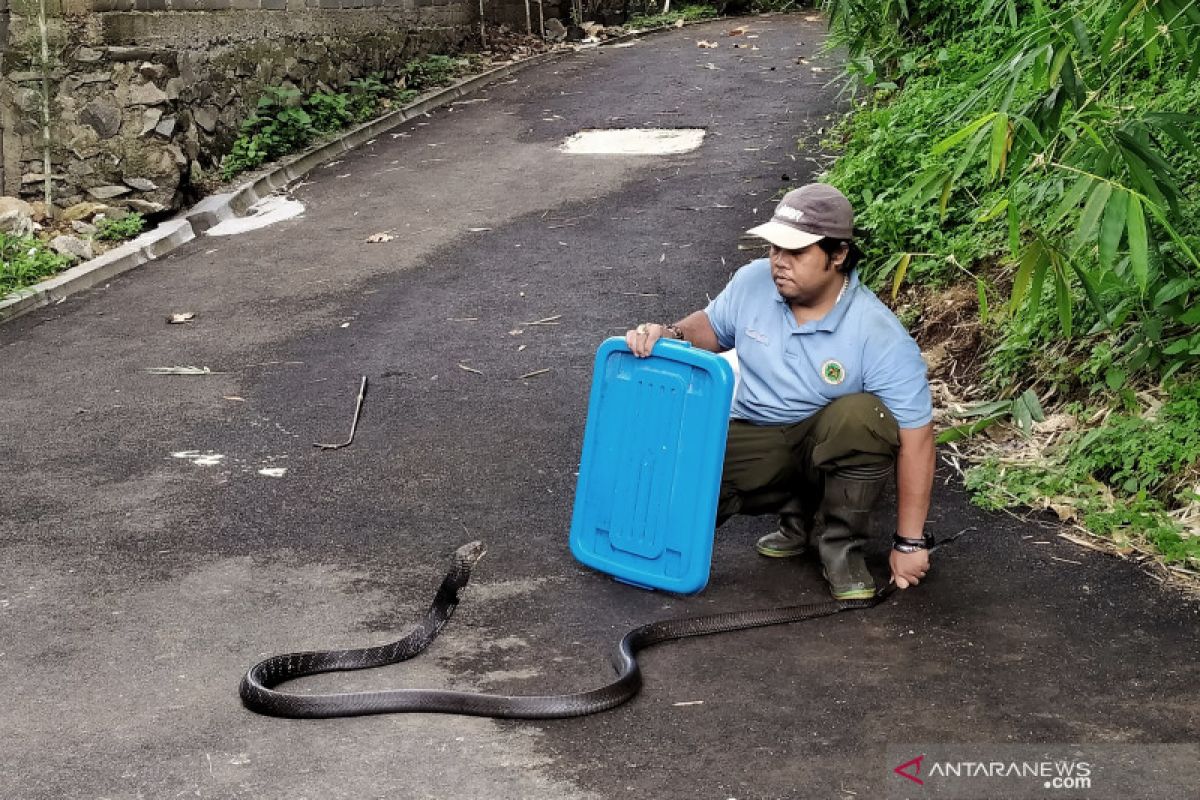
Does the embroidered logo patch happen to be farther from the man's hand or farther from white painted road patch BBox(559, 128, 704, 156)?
white painted road patch BBox(559, 128, 704, 156)

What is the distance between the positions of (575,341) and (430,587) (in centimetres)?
326

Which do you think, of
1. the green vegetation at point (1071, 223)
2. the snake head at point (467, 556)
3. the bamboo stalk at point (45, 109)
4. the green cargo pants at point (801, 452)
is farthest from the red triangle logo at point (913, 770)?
the bamboo stalk at point (45, 109)

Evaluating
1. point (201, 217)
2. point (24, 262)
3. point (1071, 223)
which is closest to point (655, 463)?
point (1071, 223)

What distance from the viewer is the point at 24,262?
961 centimetres

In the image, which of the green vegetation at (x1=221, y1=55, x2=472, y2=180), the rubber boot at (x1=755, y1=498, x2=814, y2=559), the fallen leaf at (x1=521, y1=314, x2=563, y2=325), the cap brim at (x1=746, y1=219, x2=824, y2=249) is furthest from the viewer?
the green vegetation at (x1=221, y1=55, x2=472, y2=180)

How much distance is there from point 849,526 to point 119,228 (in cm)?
765

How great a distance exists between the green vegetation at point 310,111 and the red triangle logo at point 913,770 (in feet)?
32.0

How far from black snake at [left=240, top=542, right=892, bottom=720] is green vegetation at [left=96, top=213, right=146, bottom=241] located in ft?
22.7

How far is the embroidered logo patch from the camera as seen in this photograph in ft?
15.4

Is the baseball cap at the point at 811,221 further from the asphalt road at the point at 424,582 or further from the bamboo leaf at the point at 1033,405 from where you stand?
the bamboo leaf at the point at 1033,405

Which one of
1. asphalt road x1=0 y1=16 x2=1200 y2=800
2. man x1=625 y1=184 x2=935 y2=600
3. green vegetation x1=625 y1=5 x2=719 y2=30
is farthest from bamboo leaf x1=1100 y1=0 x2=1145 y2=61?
green vegetation x1=625 y1=5 x2=719 y2=30

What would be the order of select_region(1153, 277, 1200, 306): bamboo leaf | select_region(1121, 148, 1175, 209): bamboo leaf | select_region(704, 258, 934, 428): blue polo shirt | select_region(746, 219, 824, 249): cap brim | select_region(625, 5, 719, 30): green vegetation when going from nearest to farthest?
select_region(1121, 148, 1175, 209): bamboo leaf
select_region(746, 219, 824, 249): cap brim
select_region(704, 258, 934, 428): blue polo shirt
select_region(1153, 277, 1200, 306): bamboo leaf
select_region(625, 5, 719, 30): green vegetation

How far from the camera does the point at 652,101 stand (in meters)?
14.7

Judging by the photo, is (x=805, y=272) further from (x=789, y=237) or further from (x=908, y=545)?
(x=908, y=545)
